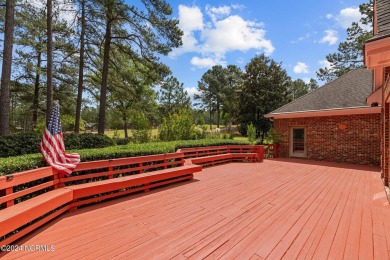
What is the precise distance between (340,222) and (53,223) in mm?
4838

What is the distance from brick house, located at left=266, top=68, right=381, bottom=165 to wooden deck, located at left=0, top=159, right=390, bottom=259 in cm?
560

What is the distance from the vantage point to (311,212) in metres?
4.19

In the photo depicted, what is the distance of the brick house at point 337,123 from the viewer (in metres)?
9.97

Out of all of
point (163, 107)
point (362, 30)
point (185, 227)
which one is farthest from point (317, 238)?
point (163, 107)

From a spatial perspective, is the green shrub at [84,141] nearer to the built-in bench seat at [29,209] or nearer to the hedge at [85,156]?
the hedge at [85,156]

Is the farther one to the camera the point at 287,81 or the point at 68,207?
the point at 287,81

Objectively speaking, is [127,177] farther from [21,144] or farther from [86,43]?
[86,43]

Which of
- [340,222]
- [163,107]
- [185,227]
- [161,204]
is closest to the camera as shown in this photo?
[185,227]

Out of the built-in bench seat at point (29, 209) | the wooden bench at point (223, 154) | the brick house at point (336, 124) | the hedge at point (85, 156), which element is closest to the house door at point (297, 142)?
the brick house at point (336, 124)

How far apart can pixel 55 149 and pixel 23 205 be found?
50.4 inches

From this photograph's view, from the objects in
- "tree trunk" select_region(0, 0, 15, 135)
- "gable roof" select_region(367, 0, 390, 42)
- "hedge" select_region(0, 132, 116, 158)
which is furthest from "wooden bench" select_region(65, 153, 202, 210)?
"tree trunk" select_region(0, 0, 15, 135)

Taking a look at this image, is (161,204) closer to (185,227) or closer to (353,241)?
(185,227)

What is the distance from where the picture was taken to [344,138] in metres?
10.8

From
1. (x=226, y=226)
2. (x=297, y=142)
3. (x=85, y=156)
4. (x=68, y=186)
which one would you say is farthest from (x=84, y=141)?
(x=297, y=142)
